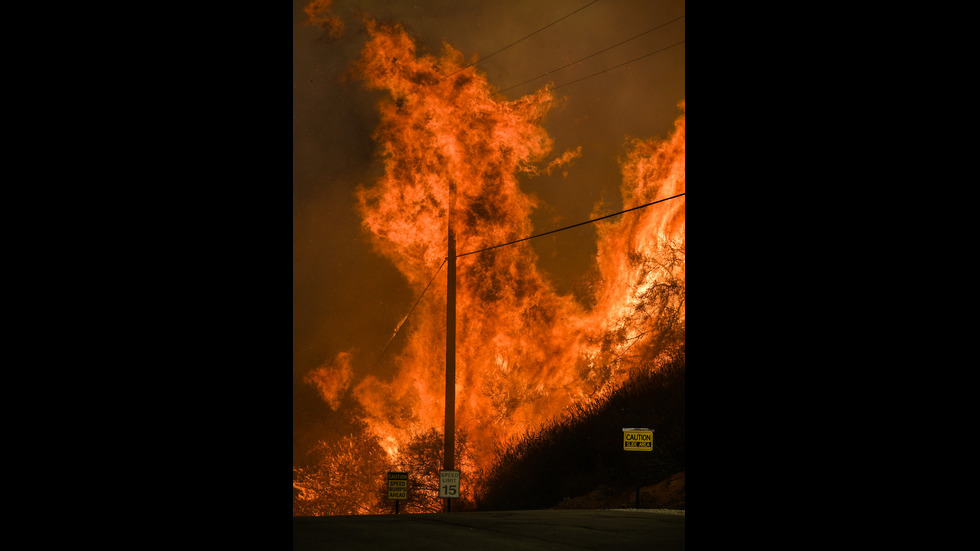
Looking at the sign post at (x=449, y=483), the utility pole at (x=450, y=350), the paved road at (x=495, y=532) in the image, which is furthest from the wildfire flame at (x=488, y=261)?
the paved road at (x=495, y=532)

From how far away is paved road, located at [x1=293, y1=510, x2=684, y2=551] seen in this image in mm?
10961

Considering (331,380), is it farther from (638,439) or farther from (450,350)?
(638,439)

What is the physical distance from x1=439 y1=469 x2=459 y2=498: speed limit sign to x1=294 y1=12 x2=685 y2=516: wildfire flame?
12334mm

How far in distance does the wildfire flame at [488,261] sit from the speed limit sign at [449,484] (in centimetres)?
1233

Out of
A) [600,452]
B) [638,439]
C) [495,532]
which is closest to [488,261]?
[600,452]

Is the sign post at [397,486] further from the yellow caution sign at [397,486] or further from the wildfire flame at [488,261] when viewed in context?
the wildfire flame at [488,261]

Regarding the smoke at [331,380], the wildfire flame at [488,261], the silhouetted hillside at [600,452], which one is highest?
the wildfire flame at [488,261]

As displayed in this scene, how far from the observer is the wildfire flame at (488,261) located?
31.3 metres

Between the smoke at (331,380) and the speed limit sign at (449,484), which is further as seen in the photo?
the smoke at (331,380)
